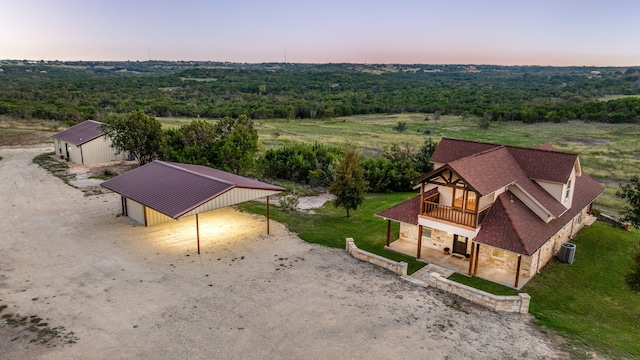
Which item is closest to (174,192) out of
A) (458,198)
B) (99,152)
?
(458,198)

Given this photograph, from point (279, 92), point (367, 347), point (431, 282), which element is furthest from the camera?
point (279, 92)

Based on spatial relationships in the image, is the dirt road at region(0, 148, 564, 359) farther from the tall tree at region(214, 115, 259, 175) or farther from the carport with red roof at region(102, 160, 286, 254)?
the tall tree at region(214, 115, 259, 175)

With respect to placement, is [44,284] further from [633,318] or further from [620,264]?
[620,264]

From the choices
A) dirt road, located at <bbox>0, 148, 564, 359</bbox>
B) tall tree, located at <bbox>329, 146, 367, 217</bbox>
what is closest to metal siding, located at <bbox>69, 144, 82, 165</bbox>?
dirt road, located at <bbox>0, 148, 564, 359</bbox>

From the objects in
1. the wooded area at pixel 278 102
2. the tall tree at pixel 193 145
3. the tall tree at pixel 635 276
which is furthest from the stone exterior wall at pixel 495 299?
the wooded area at pixel 278 102

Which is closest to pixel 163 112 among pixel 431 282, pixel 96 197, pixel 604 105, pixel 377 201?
pixel 96 197

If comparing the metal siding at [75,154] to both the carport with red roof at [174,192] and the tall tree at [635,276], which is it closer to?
the carport with red roof at [174,192]
